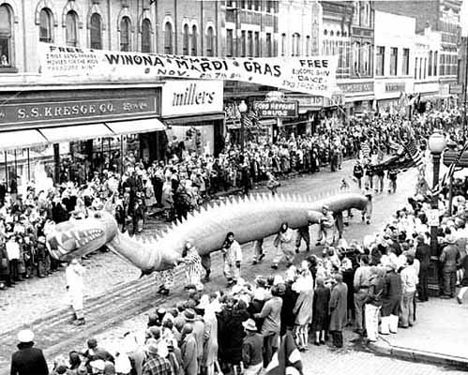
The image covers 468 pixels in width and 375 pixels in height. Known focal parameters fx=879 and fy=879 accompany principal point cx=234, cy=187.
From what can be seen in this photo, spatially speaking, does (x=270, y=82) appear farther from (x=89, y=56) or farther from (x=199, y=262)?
(x=199, y=262)

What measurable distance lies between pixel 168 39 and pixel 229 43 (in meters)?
6.67

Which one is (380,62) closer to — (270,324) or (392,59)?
(392,59)

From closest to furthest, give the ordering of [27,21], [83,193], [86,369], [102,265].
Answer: [86,369]
[102,265]
[83,193]
[27,21]

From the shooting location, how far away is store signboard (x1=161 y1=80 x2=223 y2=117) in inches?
1361

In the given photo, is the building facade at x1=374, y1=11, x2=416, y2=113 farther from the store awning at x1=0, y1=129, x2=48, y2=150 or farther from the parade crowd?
the parade crowd

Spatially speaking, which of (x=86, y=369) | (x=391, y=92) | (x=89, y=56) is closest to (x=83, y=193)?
(x=89, y=56)

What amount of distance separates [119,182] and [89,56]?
4792mm

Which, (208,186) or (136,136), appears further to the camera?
(136,136)

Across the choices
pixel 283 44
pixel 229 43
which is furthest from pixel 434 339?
pixel 283 44

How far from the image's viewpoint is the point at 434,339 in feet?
52.7

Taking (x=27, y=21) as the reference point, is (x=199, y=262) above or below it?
below

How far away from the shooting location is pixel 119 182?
26.9 m

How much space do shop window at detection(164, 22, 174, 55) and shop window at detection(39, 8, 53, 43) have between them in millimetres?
8009

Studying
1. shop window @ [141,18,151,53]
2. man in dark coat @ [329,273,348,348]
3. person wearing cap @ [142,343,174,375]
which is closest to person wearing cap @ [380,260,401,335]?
man in dark coat @ [329,273,348,348]
